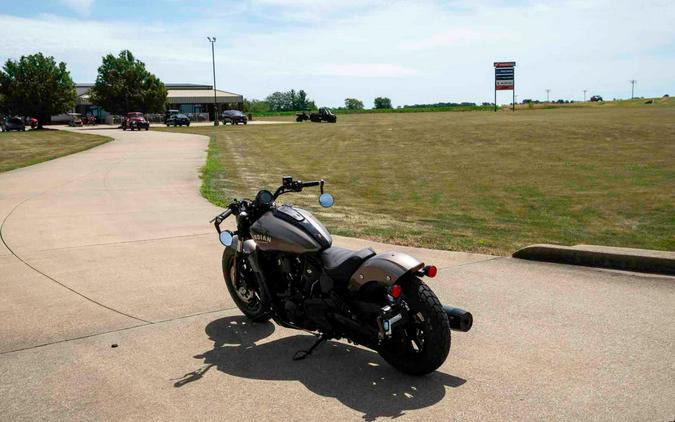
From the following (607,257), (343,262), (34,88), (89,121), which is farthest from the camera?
(89,121)

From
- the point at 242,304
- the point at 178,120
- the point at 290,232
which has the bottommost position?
the point at 242,304

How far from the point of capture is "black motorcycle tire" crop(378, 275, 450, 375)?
4.16 m

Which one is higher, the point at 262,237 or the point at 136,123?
the point at 136,123

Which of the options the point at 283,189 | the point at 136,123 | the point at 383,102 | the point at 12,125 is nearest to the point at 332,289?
the point at 283,189

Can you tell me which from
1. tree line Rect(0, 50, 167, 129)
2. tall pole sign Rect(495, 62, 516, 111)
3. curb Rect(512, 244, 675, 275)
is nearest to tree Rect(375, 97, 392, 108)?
tall pole sign Rect(495, 62, 516, 111)

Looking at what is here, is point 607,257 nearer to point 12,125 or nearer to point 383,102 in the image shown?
point 12,125

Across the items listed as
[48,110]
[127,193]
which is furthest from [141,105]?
[127,193]

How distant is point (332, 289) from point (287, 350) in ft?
2.61

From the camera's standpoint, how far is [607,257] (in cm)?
725

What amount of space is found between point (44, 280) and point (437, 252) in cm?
487

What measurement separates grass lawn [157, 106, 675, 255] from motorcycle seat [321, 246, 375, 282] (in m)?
4.34

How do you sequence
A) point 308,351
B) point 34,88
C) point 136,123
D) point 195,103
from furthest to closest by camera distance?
1. point 195,103
2. point 34,88
3. point 136,123
4. point 308,351

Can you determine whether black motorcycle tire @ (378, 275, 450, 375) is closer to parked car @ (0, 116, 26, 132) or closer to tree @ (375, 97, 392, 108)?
parked car @ (0, 116, 26, 132)

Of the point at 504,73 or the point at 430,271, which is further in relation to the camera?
the point at 504,73
